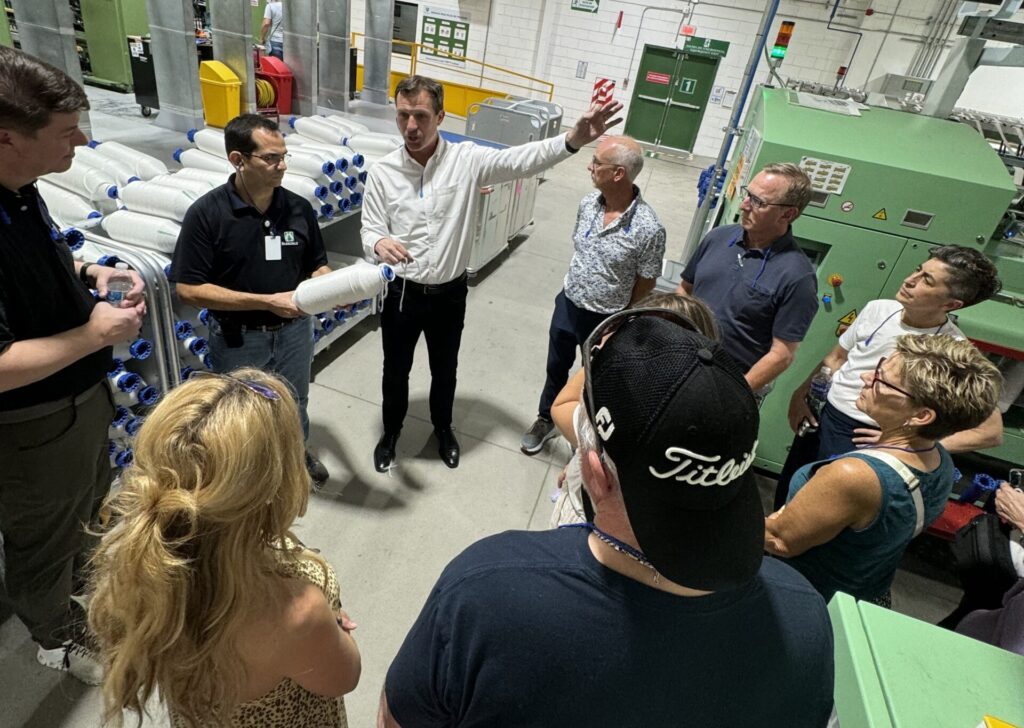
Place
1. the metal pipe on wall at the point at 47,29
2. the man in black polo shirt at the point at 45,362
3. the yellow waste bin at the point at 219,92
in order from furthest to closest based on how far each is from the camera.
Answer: the yellow waste bin at the point at 219,92, the metal pipe on wall at the point at 47,29, the man in black polo shirt at the point at 45,362

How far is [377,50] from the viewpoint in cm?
568

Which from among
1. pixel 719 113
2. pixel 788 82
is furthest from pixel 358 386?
pixel 719 113

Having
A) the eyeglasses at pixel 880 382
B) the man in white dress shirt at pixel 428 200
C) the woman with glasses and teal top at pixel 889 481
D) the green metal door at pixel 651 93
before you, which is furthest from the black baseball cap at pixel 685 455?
the green metal door at pixel 651 93

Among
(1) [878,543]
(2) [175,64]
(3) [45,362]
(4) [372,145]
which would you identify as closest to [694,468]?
(1) [878,543]

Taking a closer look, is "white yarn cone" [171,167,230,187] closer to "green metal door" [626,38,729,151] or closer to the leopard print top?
the leopard print top

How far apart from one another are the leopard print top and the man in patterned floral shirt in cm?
203

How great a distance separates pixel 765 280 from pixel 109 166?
3144 millimetres

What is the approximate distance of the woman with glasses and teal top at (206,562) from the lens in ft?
2.92

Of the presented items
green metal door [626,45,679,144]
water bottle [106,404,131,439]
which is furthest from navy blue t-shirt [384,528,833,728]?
green metal door [626,45,679,144]

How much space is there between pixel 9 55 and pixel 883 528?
8.03 feet

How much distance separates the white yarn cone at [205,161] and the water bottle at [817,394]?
321 cm

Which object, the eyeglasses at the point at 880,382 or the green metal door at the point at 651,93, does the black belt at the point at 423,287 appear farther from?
the green metal door at the point at 651,93

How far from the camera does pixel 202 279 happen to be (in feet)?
7.02

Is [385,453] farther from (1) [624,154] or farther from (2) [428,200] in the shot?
(1) [624,154]
